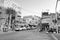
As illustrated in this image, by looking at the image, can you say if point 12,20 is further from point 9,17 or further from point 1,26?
point 1,26

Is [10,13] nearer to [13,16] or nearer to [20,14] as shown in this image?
[13,16]

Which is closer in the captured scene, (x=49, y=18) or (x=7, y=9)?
(x=7, y=9)

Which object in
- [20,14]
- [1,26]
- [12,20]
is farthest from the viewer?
[20,14]

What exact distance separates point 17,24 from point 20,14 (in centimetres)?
928

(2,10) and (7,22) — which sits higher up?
(2,10)

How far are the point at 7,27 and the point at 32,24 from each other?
35.2 meters

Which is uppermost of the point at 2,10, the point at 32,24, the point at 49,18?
the point at 2,10

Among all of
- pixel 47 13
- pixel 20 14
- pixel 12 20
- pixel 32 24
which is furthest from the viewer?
pixel 32 24

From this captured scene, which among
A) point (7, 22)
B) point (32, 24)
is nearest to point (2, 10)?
point (7, 22)

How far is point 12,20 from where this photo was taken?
5162 centimetres

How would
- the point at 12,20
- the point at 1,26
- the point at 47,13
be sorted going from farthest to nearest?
the point at 47,13 → the point at 12,20 → the point at 1,26

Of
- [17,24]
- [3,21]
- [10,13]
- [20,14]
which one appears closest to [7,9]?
[10,13]

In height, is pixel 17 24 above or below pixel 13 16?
below

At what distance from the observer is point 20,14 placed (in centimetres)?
6231
